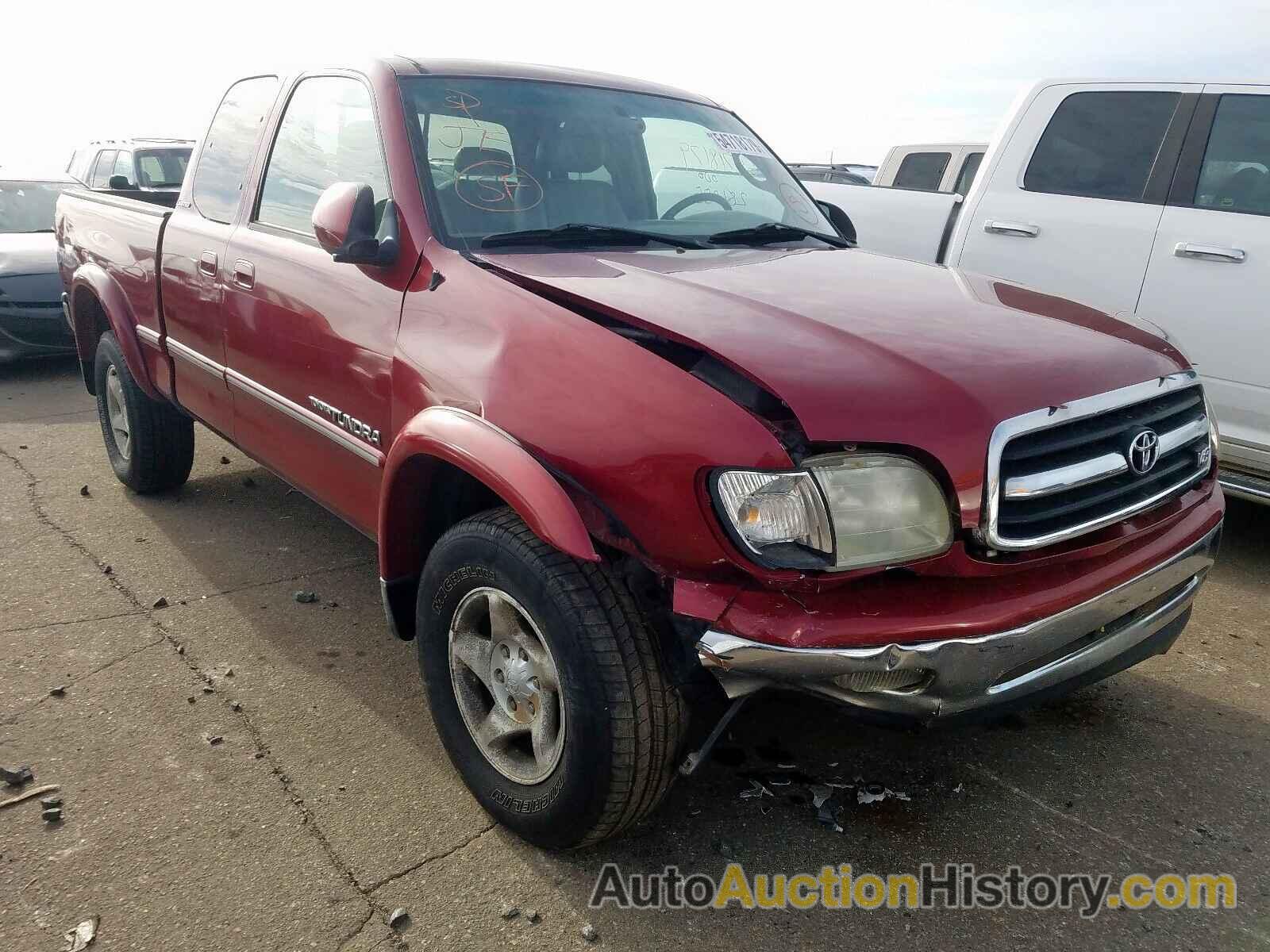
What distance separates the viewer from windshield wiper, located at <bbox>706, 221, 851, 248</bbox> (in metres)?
3.09

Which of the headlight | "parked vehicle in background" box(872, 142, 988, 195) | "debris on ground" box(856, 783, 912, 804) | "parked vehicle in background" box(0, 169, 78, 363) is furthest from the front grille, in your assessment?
"parked vehicle in background" box(0, 169, 78, 363)

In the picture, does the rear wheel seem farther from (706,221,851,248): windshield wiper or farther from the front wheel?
(706,221,851,248): windshield wiper

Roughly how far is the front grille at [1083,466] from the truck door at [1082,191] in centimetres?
213

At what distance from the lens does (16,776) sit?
2646 mm

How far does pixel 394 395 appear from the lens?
262 cm

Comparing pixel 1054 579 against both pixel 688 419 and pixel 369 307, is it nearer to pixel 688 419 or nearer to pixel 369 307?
pixel 688 419

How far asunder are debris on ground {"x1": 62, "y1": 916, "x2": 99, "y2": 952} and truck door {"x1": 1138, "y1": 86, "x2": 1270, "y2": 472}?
13.5 feet

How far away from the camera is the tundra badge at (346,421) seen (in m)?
2.76

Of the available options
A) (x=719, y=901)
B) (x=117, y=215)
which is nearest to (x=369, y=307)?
(x=719, y=901)

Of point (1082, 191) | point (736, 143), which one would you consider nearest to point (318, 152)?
point (736, 143)

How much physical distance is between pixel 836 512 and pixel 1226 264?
3.23 metres

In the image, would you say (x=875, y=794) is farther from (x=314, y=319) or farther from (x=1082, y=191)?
(x=1082, y=191)

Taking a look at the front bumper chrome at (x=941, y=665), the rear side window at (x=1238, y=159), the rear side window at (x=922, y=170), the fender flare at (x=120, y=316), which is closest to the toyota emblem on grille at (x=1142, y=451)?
the front bumper chrome at (x=941, y=665)

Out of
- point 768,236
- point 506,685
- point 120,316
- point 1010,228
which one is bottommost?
point 506,685
